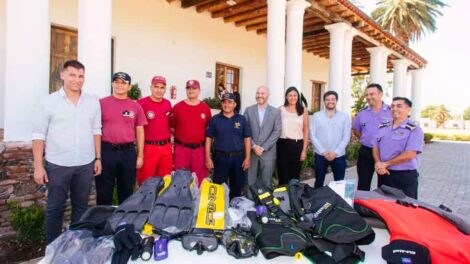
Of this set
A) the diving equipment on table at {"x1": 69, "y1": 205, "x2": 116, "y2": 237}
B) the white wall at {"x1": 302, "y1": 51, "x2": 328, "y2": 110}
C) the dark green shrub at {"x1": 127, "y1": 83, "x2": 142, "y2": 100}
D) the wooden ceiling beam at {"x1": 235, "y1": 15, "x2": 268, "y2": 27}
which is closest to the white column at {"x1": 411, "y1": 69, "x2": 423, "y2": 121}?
the white wall at {"x1": 302, "y1": 51, "x2": 328, "y2": 110}

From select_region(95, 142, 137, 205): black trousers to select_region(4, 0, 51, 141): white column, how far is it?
1.51 meters

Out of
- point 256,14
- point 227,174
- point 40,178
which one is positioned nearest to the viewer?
point 40,178

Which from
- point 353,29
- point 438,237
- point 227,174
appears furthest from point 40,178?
point 353,29

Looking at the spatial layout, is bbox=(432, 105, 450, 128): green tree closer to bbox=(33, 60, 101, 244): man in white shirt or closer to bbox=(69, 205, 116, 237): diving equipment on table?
bbox=(33, 60, 101, 244): man in white shirt

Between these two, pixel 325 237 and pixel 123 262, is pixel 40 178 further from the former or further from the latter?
pixel 325 237

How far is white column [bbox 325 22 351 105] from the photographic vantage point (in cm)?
938

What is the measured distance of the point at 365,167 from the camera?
416cm

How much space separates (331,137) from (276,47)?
3.57 metres

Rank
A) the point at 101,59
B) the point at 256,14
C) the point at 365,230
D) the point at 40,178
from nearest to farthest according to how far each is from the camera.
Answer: the point at 365,230 < the point at 40,178 < the point at 101,59 < the point at 256,14

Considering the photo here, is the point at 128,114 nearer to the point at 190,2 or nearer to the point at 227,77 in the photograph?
the point at 190,2

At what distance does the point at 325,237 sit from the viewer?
6.02 ft

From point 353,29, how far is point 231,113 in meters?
7.74

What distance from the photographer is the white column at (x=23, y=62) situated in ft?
12.7

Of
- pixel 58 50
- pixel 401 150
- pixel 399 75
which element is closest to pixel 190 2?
pixel 58 50
